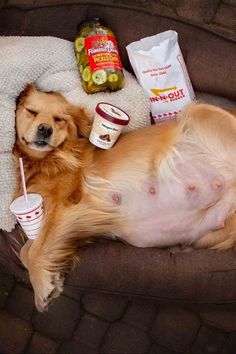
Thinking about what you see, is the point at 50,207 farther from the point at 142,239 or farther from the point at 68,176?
the point at 142,239

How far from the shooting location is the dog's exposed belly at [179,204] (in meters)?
2.61

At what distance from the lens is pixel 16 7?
10.5ft

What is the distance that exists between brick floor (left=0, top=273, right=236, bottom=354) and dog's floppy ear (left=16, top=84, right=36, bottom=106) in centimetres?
124

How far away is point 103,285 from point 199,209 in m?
0.61

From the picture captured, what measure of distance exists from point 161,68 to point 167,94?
0.15m

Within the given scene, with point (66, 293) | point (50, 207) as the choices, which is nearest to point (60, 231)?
point (50, 207)

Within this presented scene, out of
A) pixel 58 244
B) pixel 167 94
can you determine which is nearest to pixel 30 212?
pixel 58 244

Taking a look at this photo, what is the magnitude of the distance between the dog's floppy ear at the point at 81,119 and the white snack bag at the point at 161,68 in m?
0.48

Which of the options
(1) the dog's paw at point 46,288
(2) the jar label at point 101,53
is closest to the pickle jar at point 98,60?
(2) the jar label at point 101,53

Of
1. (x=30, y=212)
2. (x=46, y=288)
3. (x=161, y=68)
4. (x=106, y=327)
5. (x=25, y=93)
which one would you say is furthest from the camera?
(x=106, y=327)

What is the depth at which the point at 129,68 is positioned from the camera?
10.2 feet

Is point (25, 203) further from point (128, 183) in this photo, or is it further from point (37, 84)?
point (37, 84)

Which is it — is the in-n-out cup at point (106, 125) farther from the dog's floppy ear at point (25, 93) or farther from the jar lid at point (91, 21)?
the jar lid at point (91, 21)

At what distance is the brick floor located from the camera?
10.4 ft
